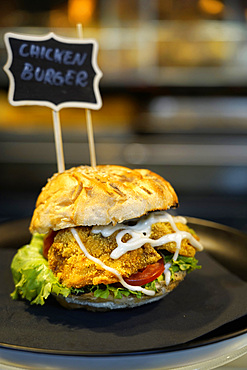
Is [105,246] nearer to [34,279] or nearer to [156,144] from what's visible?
[34,279]

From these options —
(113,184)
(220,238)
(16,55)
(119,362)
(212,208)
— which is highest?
(16,55)

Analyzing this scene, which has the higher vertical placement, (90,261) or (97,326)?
(90,261)

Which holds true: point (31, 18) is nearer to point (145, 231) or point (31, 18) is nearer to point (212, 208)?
point (212, 208)

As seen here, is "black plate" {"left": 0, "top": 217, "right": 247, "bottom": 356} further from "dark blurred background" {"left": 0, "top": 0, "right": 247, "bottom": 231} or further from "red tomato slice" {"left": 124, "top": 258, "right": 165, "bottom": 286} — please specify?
"dark blurred background" {"left": 0, "top": 0, "right": 247, "bottom": 231}

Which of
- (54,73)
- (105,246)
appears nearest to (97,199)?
(105,246)

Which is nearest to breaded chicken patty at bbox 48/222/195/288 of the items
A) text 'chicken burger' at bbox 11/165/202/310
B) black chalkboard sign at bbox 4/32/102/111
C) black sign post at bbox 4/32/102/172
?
text 'chicken burger' at bbox 11/165/202/310

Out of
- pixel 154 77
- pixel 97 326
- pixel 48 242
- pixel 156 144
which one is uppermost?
pixel 154 77

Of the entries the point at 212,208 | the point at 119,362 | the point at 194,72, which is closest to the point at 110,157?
the point at 194,72

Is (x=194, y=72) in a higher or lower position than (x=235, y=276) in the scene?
higher
